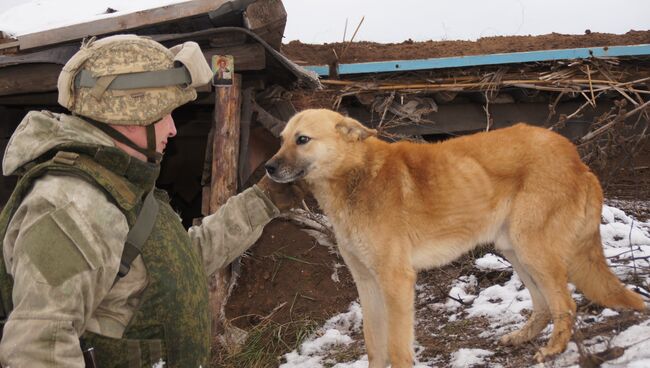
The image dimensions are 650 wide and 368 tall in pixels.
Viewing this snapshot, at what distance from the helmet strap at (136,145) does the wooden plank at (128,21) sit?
11.6 feet

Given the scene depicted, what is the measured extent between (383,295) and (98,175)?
7.91ft

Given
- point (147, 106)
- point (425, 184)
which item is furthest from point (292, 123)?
point (147, 106)

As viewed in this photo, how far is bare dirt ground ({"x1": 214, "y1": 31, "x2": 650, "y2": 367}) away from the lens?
5.16m

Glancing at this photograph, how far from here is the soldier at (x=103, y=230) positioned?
2336 millimetres

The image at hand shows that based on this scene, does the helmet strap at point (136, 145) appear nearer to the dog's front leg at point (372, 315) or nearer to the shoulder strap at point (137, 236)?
the shoulder strap at point (137, 236)

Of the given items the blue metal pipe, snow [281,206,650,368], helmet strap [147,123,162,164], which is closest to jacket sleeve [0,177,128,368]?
helmet strap [147,123,162,164]

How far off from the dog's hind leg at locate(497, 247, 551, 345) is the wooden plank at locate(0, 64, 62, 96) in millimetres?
4754

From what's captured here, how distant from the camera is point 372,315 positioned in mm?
4707

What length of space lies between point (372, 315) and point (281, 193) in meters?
1.25

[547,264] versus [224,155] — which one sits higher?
[224,155]

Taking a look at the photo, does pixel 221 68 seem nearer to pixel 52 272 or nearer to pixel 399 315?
pixel 399 315

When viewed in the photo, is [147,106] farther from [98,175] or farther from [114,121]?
[98,175]

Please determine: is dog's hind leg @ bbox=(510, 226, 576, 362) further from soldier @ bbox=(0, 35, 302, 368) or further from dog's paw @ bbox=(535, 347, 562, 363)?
soldier @ bbox=(0, 35, 302, 368)

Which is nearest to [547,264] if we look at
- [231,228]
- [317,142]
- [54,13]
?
[317,142]
